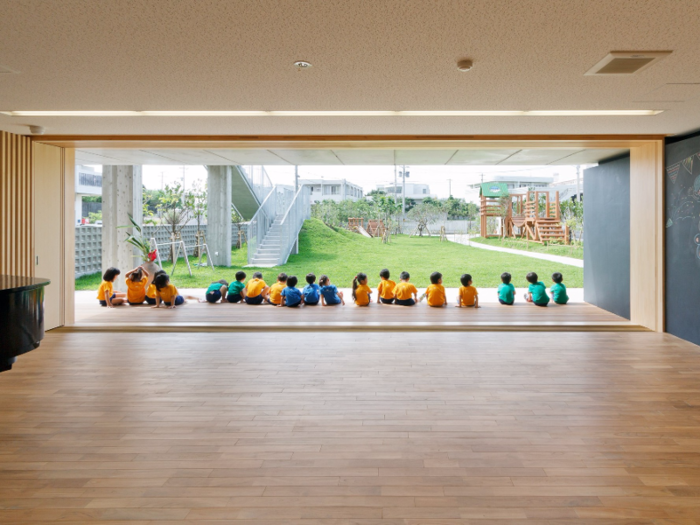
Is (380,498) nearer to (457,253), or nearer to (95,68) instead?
(95,68)

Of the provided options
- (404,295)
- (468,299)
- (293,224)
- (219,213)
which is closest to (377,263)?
(293,224)

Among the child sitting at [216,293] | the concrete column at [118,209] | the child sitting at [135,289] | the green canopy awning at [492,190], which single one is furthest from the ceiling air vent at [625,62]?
the green canopy awning at [492,190]

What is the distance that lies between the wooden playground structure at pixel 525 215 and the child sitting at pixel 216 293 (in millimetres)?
13327

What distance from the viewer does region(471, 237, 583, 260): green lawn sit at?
17.4m

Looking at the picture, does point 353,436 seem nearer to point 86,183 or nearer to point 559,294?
point 559,294

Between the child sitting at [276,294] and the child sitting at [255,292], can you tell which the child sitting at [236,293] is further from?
the child sitting at [276,294]

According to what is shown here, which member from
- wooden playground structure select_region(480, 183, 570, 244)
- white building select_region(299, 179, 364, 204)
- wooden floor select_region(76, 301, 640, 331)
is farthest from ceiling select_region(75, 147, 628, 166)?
white building select_region(299, 179, 364, 204)

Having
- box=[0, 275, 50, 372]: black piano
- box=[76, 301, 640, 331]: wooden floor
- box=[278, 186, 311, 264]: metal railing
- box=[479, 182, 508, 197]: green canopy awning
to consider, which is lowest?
box=[76, 301, 640, 331]: wooden floor

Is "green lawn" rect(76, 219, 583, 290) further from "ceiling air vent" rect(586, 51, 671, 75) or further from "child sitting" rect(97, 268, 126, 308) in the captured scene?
"ceiling air vent" rect(586, 51, 671, 75)

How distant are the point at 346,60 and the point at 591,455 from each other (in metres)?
2.96

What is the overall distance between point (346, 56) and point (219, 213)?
1212cm

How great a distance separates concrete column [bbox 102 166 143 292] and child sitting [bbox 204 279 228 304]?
8.73 feet

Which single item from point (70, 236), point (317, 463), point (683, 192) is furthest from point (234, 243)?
point (317, 463)

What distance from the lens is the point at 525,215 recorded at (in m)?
20.9
